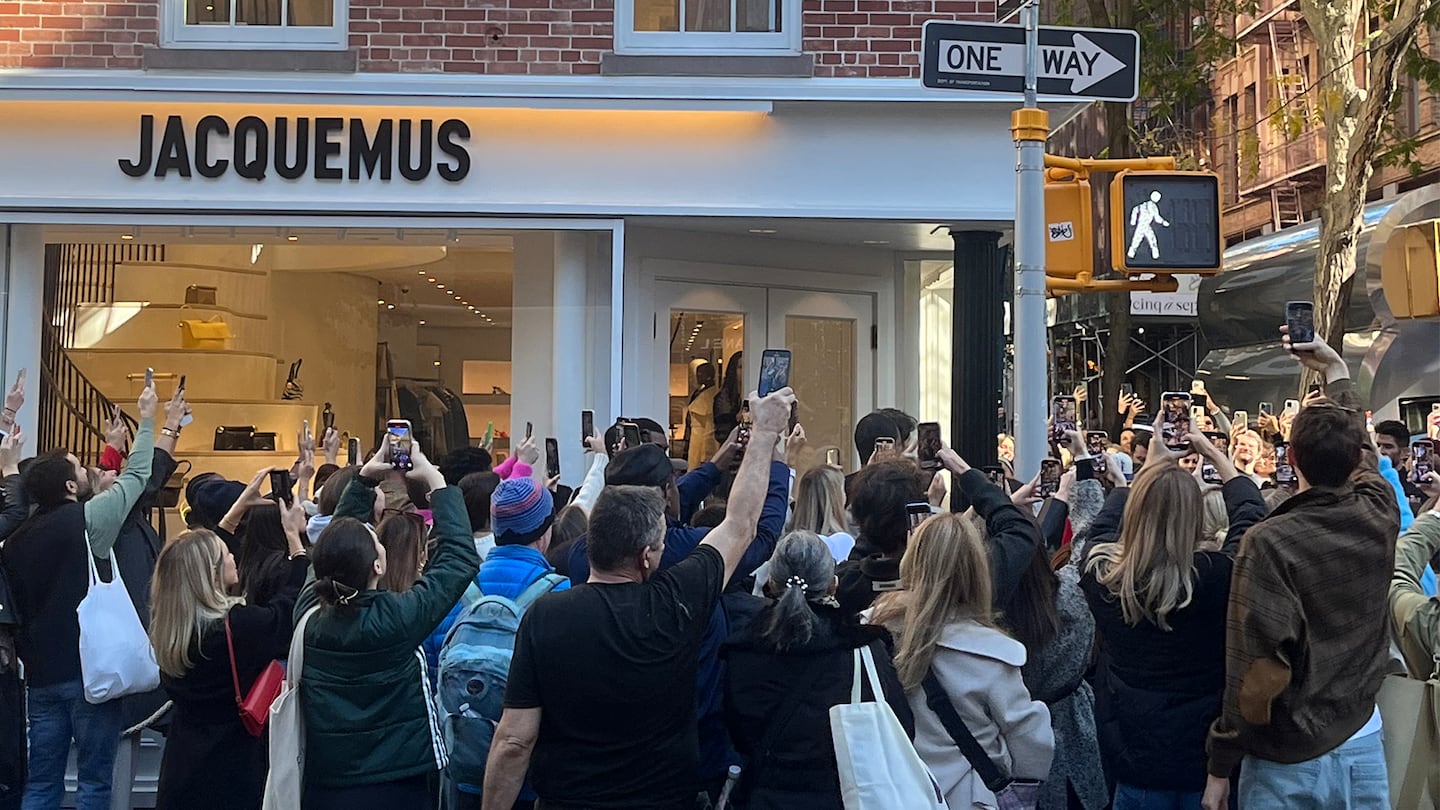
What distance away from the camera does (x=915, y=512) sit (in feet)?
16.4

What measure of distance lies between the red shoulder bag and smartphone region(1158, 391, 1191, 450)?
3285mm

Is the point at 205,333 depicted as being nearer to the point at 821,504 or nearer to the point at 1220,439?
the point at 821,504

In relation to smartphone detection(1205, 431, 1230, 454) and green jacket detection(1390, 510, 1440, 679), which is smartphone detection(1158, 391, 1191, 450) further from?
smartphone detection(1205, 431, 1230, 454)

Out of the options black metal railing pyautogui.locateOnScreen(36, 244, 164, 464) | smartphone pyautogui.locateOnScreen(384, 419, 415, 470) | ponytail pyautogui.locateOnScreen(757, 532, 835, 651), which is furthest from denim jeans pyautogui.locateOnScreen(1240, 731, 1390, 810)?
black metal railing pyautogui.locateOnScreen(36, 244, 164, 464)

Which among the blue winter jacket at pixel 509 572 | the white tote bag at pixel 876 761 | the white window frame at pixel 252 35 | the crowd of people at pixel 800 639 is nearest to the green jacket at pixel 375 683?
the crowd of people at pixel 800 639

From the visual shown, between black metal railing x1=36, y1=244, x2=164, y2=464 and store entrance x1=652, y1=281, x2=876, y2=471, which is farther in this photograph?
store entrance x1=652, y1=281, x2=876, y2=471

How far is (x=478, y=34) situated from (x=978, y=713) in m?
7.27

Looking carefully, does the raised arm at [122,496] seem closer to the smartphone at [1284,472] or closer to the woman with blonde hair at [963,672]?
the woman with blonde hair at [963,672]

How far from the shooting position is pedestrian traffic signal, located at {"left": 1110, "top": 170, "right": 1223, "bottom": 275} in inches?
296

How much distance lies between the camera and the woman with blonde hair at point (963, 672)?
4.59 m

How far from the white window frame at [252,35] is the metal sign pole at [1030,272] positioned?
211 inches

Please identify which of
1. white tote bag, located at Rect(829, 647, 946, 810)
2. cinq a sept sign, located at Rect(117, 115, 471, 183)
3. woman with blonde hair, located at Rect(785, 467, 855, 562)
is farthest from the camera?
cinq a sept sign, located at Rect(117, 115, 471, 183)

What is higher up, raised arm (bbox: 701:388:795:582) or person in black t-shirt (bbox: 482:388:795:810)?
raised arm (bbox: 701:388:795:582)

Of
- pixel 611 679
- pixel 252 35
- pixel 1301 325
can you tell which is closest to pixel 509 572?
pixel 611 679
